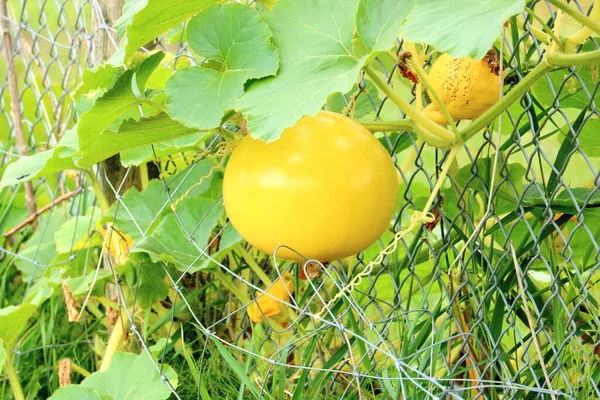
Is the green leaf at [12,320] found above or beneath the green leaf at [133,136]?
beneath

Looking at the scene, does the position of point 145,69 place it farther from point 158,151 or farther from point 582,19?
point 582,19

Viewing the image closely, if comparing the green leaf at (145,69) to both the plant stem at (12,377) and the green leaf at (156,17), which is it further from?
the plant stem at (12,377)

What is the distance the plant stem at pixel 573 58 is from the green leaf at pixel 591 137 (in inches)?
11.3

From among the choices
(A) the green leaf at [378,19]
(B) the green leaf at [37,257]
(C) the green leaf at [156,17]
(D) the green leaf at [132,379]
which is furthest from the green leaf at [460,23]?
(B) the green leaf at [37,257]

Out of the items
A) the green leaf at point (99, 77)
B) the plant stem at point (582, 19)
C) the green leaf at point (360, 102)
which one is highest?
the plant stem at point (582, 19)

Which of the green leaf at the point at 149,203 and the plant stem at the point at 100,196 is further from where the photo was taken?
the plant stem at the point at 100,196

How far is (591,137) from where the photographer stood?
1222 mm

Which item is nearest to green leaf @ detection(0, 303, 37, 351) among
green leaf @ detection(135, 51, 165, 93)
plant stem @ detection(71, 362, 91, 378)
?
plant stem @ detection(71, 362, 91, 378)

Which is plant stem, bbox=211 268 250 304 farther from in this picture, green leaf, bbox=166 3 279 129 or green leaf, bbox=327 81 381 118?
green leaf, bbox=166 3 279 129

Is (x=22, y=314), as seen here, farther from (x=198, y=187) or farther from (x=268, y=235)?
(x=268, y=235)

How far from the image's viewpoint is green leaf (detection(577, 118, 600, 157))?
1.19 meters

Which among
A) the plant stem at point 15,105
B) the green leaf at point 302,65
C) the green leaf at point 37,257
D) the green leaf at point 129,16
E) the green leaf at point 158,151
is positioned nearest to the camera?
the green leaf at point 302,65

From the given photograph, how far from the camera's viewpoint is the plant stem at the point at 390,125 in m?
1.07

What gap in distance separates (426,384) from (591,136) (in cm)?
47
